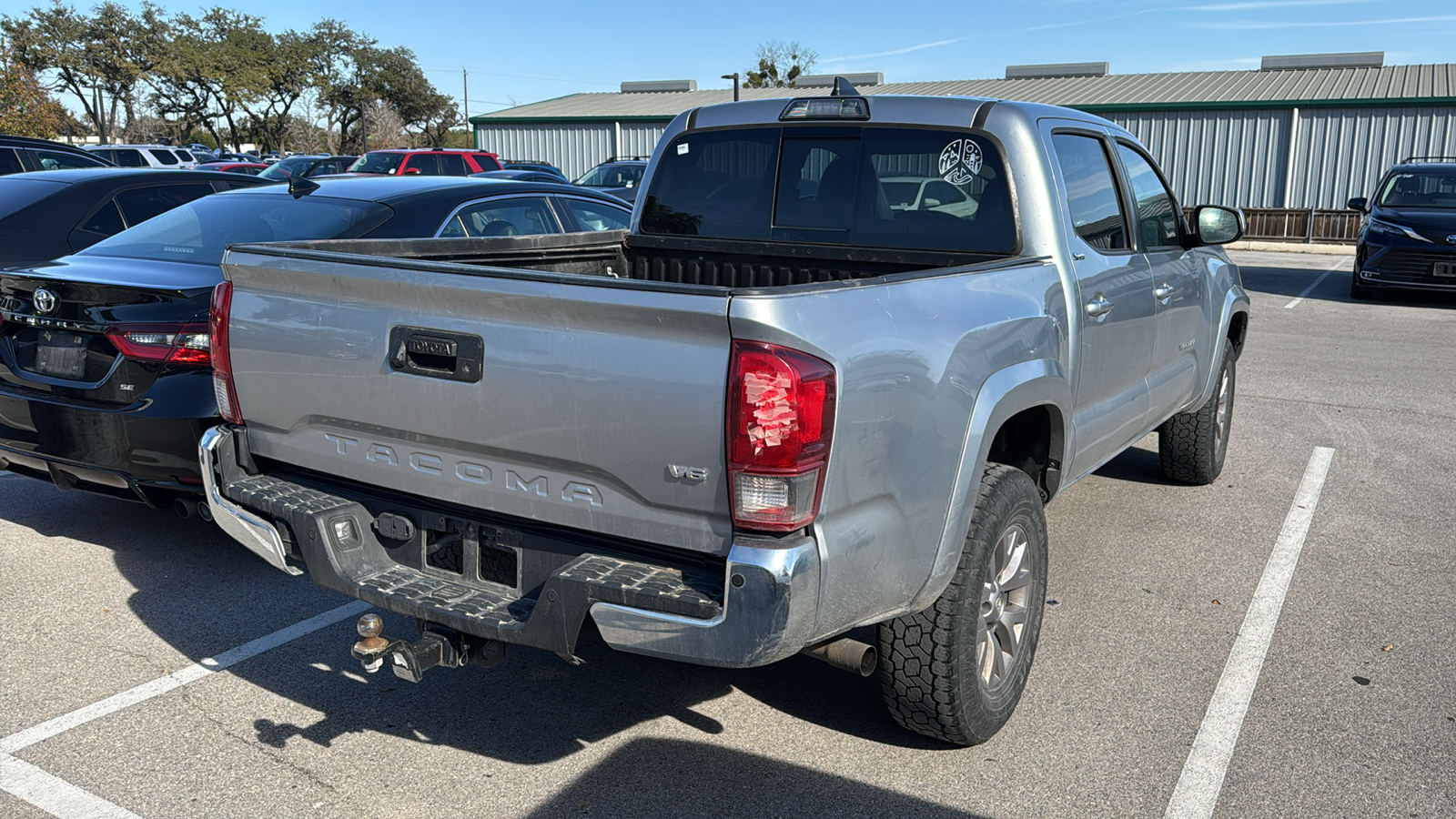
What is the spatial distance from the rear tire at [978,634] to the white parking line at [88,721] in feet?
7.25

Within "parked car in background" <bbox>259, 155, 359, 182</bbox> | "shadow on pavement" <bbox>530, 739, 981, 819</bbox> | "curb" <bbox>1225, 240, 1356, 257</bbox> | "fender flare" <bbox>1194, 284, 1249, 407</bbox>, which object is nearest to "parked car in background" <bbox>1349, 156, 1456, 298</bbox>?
"fender flare" <bbox>1194, 284, 1249, 407</bbox>

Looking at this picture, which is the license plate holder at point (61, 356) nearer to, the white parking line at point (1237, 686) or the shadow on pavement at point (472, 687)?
the shadow on pavement at point (472, 687)

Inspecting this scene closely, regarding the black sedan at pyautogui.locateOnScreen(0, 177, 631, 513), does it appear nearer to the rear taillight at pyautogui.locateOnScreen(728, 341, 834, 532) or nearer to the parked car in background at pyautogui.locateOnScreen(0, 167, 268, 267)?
the parked car in background at pyautogui.locateOnScreen(0, 167, 268, 267)

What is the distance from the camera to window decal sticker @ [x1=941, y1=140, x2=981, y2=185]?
421 cm

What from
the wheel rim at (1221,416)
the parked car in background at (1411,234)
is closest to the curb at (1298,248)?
the parked car in background at (1411,234)

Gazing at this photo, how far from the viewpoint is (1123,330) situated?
15.0 ft

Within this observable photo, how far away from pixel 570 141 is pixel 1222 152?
70.1ft

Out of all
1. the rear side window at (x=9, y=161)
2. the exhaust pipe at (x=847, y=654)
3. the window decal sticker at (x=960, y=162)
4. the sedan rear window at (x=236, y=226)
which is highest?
the rear side window at (x=9, y=161)

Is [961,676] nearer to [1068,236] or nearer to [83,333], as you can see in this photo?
[1068,236]

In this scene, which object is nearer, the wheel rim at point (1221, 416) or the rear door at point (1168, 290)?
the rear door at point (1168, 290)

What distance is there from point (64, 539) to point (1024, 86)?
36.6 meters

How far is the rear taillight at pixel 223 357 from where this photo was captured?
3.55 meters

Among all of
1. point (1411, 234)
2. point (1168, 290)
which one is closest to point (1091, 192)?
point (1168, 290)

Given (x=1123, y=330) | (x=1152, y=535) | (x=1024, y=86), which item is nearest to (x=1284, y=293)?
(x=1152, y=535)
